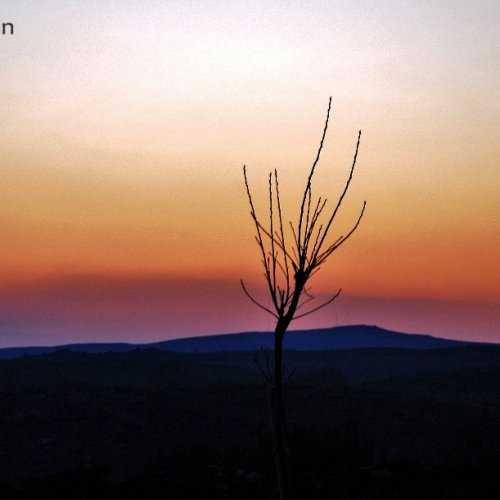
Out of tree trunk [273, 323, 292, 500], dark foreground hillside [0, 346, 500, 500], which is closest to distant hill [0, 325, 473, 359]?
dark foreground hillside [0, 346, 500, 500]

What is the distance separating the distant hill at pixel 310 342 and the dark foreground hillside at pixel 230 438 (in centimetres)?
7891

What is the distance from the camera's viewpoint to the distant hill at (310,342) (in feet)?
445

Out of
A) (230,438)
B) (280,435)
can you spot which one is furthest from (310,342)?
(280,435)

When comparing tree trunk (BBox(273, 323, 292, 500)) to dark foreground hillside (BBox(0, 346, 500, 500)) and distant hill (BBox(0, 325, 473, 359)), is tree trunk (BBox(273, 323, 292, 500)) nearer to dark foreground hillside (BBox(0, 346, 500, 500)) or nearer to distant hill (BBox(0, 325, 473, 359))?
dark foreground hillside (BBox(0, 346, 500, 500))

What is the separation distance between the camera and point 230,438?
2408 cm

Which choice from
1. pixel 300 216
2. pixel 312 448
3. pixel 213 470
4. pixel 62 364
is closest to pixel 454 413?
pixel 312 448

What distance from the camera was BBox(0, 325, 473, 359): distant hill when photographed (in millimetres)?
135613

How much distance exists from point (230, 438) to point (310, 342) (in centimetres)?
11764

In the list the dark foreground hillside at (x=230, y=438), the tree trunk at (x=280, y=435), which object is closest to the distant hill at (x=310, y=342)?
Answer: the dark foreground hillside at (x=230, y=438)

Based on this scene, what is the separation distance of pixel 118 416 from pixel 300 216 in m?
23.6

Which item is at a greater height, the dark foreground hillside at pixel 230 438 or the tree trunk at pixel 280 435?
the tree trunk at pixel 280 435

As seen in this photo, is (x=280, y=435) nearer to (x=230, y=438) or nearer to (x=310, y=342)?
(x=230, y=438)

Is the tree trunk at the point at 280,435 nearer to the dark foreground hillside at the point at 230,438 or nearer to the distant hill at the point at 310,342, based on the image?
the dark foreground hillside at the point at 230,438

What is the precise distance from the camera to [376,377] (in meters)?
68.8
